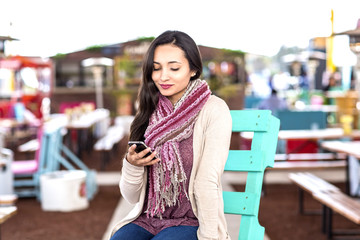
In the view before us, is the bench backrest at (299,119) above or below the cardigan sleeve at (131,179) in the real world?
below

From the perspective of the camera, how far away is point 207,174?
5.47 ft

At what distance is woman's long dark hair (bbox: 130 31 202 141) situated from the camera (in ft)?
5.98

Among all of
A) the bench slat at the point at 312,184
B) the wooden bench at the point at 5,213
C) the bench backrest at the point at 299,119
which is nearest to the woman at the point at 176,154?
the wooden bench at the point at 5,213

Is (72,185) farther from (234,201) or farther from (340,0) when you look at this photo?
(340,0)

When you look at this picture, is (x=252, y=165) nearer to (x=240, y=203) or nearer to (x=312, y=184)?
(x=240, y=203)

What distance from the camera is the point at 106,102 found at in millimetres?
18250

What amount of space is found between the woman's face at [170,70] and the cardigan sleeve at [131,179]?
32cm

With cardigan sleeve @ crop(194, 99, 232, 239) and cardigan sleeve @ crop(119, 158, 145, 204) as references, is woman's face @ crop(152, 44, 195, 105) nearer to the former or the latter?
cardigan sleeve @ crop(194, 99, 232, 239)

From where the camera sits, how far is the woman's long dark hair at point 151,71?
1823 millimetres

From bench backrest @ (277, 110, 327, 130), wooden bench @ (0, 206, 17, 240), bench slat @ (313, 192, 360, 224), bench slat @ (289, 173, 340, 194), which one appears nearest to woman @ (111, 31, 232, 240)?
wooden bench @ (0, 206, 17, 240)

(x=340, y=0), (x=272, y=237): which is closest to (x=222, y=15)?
(x=340, y=0)

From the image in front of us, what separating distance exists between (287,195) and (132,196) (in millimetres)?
4452

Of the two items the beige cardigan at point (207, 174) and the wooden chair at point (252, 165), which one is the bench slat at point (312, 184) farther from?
the beige cardigan at point (207, 174)

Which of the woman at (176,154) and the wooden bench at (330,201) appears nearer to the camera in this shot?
the woman at (176,154)
